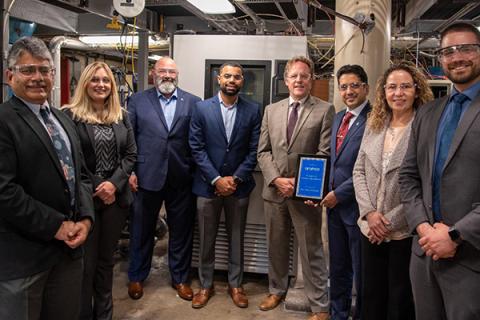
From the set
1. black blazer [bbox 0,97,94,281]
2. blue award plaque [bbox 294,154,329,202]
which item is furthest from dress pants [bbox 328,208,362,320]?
black blazer [bbox 0,97,94,281]

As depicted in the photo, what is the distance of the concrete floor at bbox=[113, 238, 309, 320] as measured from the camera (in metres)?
2.87

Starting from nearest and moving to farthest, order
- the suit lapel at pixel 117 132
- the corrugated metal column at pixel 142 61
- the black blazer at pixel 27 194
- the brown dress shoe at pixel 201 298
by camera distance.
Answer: the black blazer at pixel 27 194 < the suit lapel at pixel 117 132 < the brown dress shoe at pixel 201 298 < the corrugated metal column at pixel 142 61

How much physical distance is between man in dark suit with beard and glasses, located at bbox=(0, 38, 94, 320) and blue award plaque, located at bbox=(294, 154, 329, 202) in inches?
50.4

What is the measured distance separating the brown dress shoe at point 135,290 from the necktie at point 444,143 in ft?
7.18

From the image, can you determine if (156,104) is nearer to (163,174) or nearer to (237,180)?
(163,174)

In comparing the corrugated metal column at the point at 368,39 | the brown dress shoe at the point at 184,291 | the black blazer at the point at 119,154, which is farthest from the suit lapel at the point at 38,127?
the corrugated metal column at the point at 368,39

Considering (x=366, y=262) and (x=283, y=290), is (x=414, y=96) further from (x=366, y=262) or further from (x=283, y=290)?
(x=283, y=290)

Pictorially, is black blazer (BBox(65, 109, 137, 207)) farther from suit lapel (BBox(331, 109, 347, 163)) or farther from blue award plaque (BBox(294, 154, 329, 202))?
suit lapel (BBox(331, 109, 347, 163))

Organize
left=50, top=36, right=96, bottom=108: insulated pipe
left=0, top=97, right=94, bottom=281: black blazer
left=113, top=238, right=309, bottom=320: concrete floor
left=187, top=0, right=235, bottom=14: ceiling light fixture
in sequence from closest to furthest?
left=0, top=97, right=94, bottom=281: black blazer, left=113, top=238, right=309, bottom=320: concrete floor, left=187, top=0, right=235, bottom=14: ceiling light fixture, left=50, top=36, right=96, bottom=108: insulated pipe

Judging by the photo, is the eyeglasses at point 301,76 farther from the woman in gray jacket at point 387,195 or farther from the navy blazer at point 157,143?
the navy blazer at point 157,143

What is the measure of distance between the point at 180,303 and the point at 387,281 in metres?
1.53

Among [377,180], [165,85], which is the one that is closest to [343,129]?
[377,180]

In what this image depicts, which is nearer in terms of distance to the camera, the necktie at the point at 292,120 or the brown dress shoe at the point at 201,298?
the necktie at the point at 292,120

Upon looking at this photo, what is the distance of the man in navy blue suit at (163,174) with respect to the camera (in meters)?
2.91
